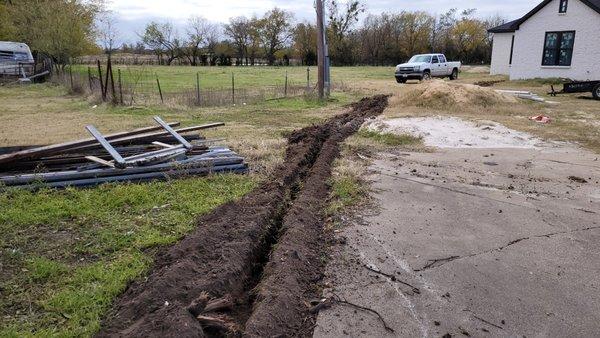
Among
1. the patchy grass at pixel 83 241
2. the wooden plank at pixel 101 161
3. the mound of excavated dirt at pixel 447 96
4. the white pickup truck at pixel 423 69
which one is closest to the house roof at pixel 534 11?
the white pickup truck at pixel 423 69

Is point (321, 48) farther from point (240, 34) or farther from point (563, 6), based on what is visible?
point (240, 34)

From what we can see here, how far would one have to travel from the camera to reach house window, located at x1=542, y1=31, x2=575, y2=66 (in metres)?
25.7

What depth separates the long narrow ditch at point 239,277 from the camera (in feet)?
11.2

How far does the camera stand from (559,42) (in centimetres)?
2609

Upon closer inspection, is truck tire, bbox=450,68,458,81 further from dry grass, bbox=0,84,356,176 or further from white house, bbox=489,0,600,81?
dry grass, bbox=0,84,356,176

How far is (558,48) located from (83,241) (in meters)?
28.6

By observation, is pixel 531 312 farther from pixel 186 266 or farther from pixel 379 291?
pixel 186 266

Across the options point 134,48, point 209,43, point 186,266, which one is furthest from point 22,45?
point 134,48

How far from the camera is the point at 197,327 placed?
10.8 feet

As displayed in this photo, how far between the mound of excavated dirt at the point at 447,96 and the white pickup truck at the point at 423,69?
11864 millimetres

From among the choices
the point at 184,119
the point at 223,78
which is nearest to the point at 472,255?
the point at 184,119

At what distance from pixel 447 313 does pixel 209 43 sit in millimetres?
81165

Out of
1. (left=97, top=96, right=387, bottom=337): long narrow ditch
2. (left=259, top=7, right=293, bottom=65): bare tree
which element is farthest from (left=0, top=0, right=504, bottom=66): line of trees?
(left=97, top=96, right=387, bottom=337): long narrow ditch

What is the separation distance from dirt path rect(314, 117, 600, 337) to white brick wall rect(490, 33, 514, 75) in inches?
1089
